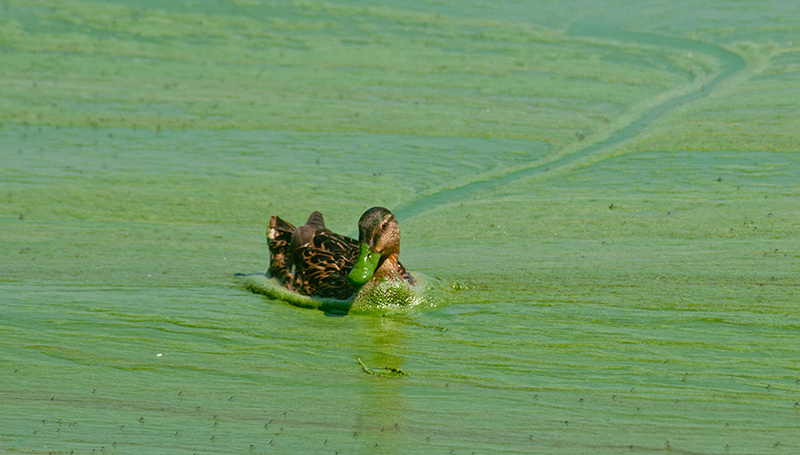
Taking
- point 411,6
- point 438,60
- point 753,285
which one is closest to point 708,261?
point 753,285

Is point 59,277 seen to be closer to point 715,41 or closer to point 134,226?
point 134,226

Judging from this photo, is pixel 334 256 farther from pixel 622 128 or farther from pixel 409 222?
pixel 622 128

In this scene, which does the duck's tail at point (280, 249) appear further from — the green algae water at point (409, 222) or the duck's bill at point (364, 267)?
the duck's bill at point (364, 267)

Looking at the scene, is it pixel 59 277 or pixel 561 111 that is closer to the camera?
pixel 59 277

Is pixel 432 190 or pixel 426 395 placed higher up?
pixel 432 190

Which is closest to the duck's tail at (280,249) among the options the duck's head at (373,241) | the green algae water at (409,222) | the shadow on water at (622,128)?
the green algae water at (409,222)

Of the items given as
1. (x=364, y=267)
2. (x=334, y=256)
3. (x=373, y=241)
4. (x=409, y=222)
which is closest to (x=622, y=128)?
(x=409, y=222)
